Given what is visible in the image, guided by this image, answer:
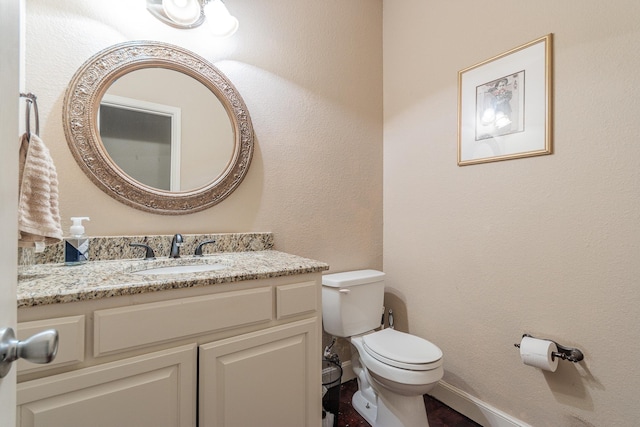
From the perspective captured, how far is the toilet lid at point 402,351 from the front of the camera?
131 centimetres

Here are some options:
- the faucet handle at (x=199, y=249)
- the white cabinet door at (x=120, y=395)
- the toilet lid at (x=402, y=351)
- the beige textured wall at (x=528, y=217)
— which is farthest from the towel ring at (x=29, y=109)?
the beige textured wall at (x=528, y=217)

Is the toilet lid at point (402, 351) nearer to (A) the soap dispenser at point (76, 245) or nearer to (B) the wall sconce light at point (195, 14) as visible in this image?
(A) the soap dispenser at point (76, 245)

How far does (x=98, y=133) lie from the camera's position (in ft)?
4.06

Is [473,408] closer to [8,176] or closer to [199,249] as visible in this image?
[199,249]

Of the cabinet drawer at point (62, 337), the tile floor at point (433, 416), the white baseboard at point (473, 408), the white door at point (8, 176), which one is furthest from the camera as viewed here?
the tile floor at point (433, 416)

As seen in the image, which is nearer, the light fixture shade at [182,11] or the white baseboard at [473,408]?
the light fixture shade at [182,11]

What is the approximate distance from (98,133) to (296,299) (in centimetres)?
110

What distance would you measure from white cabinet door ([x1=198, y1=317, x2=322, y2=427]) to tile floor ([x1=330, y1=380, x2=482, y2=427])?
1.72ft

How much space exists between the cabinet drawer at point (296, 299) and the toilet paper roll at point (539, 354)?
956 millimetres

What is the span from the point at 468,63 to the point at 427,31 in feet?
1.32

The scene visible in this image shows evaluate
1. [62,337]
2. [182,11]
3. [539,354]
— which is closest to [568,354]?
[539,354]

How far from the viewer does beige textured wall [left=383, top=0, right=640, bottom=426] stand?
113cm

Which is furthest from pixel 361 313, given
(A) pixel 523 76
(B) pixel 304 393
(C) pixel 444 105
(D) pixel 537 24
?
(D) pixel 537 24

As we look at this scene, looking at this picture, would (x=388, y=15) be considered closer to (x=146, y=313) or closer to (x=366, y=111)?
(x=366, y=111)
